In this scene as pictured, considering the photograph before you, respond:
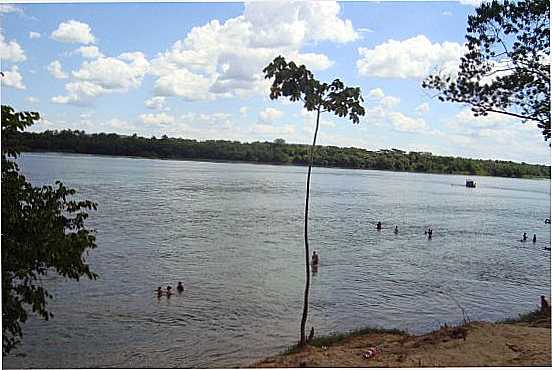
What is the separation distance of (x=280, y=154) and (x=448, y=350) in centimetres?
317

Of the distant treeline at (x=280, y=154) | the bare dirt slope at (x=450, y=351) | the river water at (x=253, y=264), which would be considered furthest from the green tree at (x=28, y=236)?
the distant treeline at (x=280, y=154)

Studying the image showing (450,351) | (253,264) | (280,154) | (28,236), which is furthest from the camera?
(253,264)

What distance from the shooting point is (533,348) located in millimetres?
4039

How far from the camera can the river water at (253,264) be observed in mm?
6227

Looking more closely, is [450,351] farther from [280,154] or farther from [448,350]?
[280,154]

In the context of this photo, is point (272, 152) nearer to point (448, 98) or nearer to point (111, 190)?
point (448, 98)

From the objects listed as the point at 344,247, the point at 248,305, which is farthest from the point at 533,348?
the point at 344,247

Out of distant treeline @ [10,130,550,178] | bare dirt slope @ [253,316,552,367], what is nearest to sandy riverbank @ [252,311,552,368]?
bare dirt slope @ [253,316,552,367]

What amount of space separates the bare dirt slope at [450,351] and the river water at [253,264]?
1.25 meters

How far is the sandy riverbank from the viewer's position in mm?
3896

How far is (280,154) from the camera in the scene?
666 cm

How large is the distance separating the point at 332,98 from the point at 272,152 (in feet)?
7.15

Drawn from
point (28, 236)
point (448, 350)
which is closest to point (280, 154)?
point (448, 350)

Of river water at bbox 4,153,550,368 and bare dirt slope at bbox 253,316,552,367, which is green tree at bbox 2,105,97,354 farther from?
river water at bbox 4,153,550,368
